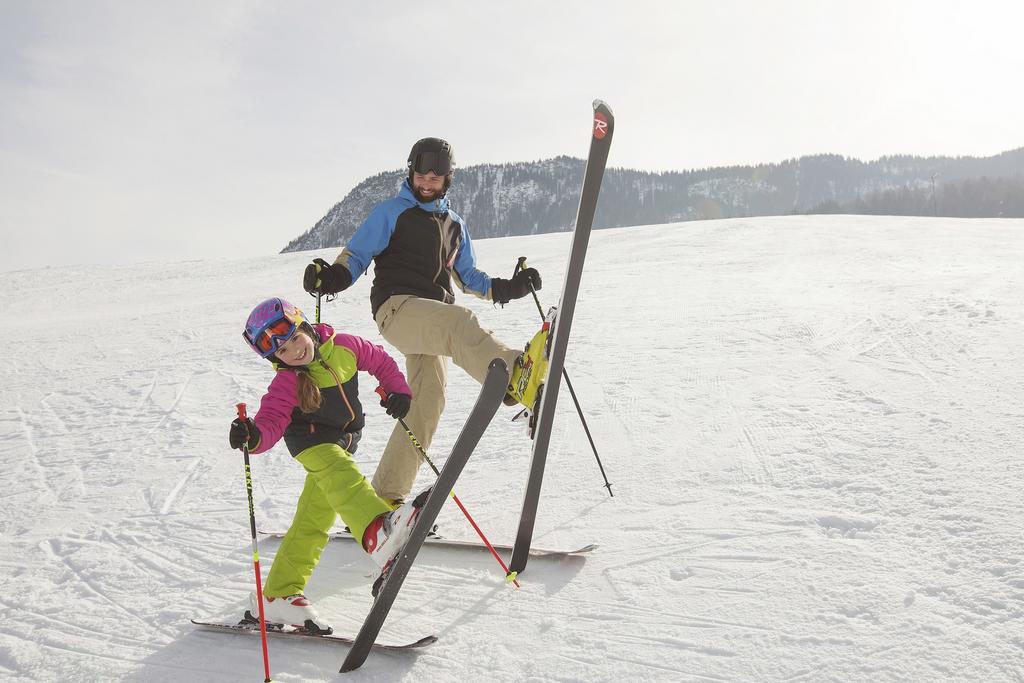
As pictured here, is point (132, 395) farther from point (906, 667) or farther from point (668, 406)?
point (906, 667)

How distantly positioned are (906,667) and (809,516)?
3.42ft

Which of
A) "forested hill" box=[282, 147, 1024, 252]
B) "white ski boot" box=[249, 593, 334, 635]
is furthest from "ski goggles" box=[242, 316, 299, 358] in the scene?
"forested hill" box=[282, 147, 1024, 252]

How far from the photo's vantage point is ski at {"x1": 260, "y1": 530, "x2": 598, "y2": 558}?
3.04 meters

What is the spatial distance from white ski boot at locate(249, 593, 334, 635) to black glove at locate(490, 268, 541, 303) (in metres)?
1.84

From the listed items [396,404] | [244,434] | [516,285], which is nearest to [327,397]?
[396,404]

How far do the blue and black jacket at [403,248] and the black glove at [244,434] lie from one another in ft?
3.31

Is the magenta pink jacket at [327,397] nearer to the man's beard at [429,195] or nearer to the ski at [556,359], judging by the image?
the ski at [556,359]

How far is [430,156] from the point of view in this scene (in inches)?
131

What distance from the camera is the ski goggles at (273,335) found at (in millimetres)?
2623

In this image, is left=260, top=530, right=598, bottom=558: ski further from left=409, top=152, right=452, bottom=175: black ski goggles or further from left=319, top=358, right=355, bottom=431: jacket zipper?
left=409, top=152, right=452, bottom=175: black ski goggles

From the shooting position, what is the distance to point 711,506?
3.34 m

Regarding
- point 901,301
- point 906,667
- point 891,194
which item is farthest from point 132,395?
point 891,194

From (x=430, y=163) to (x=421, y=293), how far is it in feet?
2.16

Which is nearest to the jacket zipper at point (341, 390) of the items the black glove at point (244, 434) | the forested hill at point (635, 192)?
the black glove at point (244, 434)
